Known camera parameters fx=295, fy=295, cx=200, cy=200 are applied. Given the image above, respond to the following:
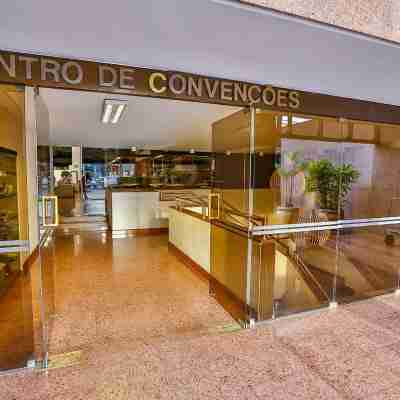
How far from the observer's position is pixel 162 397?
192cm

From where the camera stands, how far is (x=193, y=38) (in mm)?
2469

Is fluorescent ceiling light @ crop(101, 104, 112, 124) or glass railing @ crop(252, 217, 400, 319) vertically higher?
fluorescent ceiling light @ crop(101, 104, 112, 124)

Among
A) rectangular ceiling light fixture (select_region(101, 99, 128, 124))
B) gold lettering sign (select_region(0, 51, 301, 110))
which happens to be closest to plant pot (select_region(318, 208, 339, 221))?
gold lettering sign (select_region(0, 51, 301, 110))

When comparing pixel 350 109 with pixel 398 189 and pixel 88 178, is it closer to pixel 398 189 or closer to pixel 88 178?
pixel 398 189

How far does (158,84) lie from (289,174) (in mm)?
2165

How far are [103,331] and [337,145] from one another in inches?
126

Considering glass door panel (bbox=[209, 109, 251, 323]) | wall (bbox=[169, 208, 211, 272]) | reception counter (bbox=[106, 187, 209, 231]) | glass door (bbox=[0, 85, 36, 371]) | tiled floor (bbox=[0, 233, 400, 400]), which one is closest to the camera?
tiled floor (bbox=[0, 233, 400, 400])

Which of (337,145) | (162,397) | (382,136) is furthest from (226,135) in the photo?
(162,397)

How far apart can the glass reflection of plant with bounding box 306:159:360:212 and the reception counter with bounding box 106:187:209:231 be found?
3.79 metres

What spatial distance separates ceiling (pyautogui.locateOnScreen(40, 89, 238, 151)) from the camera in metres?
3.93

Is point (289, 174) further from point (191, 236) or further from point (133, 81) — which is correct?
point (133, 81)

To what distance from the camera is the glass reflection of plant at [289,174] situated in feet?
12.3

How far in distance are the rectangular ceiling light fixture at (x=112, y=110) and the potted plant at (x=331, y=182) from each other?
8.63 feet

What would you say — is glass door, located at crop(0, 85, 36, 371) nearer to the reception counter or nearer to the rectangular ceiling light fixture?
the rectangular ceiling light fixture
